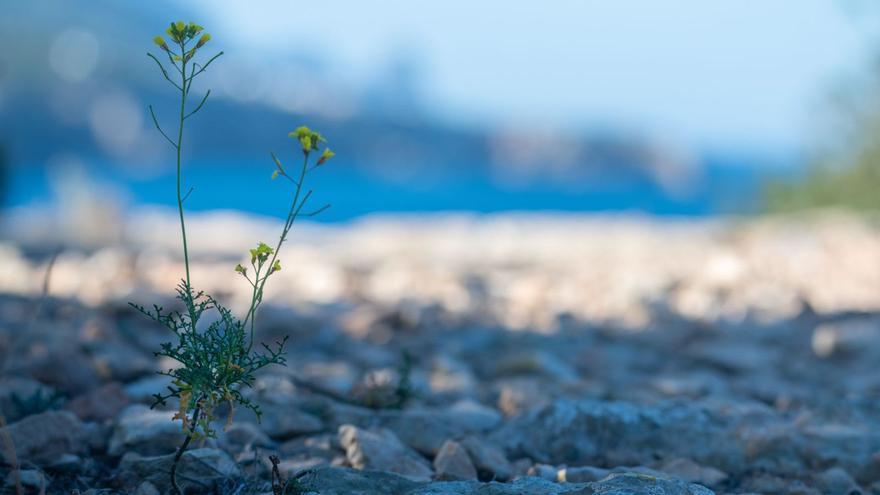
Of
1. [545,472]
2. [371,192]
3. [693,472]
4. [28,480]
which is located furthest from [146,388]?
[371,192]

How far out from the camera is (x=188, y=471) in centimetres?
162

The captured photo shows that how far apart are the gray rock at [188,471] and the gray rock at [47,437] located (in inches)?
8.1

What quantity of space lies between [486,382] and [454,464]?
1294mm

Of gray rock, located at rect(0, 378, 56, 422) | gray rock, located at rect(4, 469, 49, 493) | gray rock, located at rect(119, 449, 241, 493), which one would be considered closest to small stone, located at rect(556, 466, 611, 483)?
gray rock, located at rect(119, 449, 241, 493)

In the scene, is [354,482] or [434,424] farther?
[434,424]

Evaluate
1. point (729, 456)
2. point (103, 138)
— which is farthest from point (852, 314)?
point (103, 138)

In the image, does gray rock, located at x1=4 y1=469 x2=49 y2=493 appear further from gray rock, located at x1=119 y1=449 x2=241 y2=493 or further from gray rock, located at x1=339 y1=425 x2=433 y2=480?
gray rock, located at x1=339 y1=425 x2=433 y2=480

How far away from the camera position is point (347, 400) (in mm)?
2445

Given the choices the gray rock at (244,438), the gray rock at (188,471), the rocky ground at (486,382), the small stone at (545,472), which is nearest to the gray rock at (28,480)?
the rocky ground at (486,382)

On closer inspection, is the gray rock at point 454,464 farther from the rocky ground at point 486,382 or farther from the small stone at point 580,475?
the small stone at point 580,475

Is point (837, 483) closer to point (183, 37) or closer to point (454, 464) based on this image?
point (454, 464)

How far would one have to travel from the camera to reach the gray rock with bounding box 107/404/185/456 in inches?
74.4

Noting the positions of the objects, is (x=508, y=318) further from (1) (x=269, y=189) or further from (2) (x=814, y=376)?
(1) (x=269, y=189)

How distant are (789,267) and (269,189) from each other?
47.6 m
